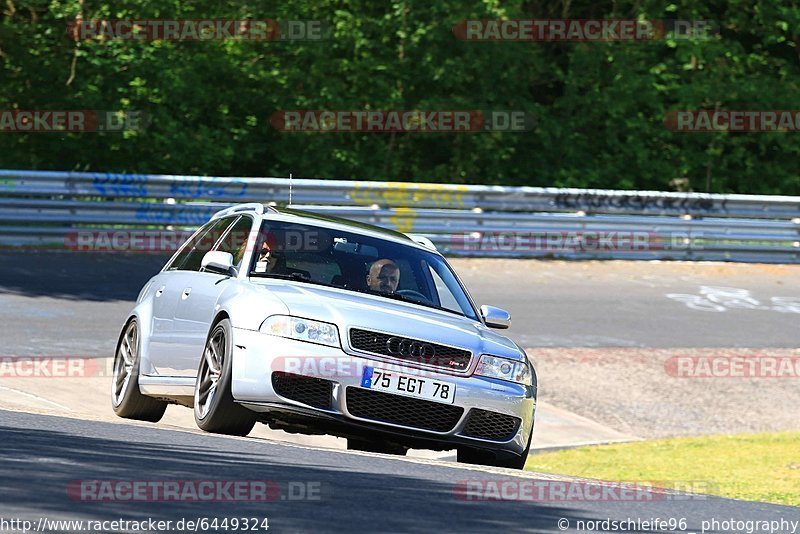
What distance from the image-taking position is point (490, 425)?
28.9 feet

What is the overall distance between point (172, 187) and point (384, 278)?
1186 cm

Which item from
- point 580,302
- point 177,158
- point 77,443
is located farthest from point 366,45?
point 77,443

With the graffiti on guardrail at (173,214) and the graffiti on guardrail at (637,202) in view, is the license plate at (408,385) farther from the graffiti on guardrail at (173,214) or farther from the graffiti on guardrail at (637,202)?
the graffiti on guardrail at (637,202)

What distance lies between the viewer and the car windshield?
9.46 meters

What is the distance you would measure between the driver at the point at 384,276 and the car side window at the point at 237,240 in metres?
0.83

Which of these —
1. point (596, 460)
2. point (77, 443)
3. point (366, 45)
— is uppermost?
point (366, 45)

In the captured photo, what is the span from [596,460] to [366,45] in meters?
15.2

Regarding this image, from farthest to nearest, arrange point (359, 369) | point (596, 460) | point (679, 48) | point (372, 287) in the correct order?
point (679, 48), point (596, 460), point (372, 287), point (359, 369)

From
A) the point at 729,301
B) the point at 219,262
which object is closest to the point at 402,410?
the point at 219,262

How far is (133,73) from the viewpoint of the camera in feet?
79.0

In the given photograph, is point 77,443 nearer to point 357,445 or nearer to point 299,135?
point 357,445

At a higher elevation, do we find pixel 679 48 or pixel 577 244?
pixel 679 48

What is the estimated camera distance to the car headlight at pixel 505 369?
880 centimetres

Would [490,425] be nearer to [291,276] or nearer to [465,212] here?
[291,276]
